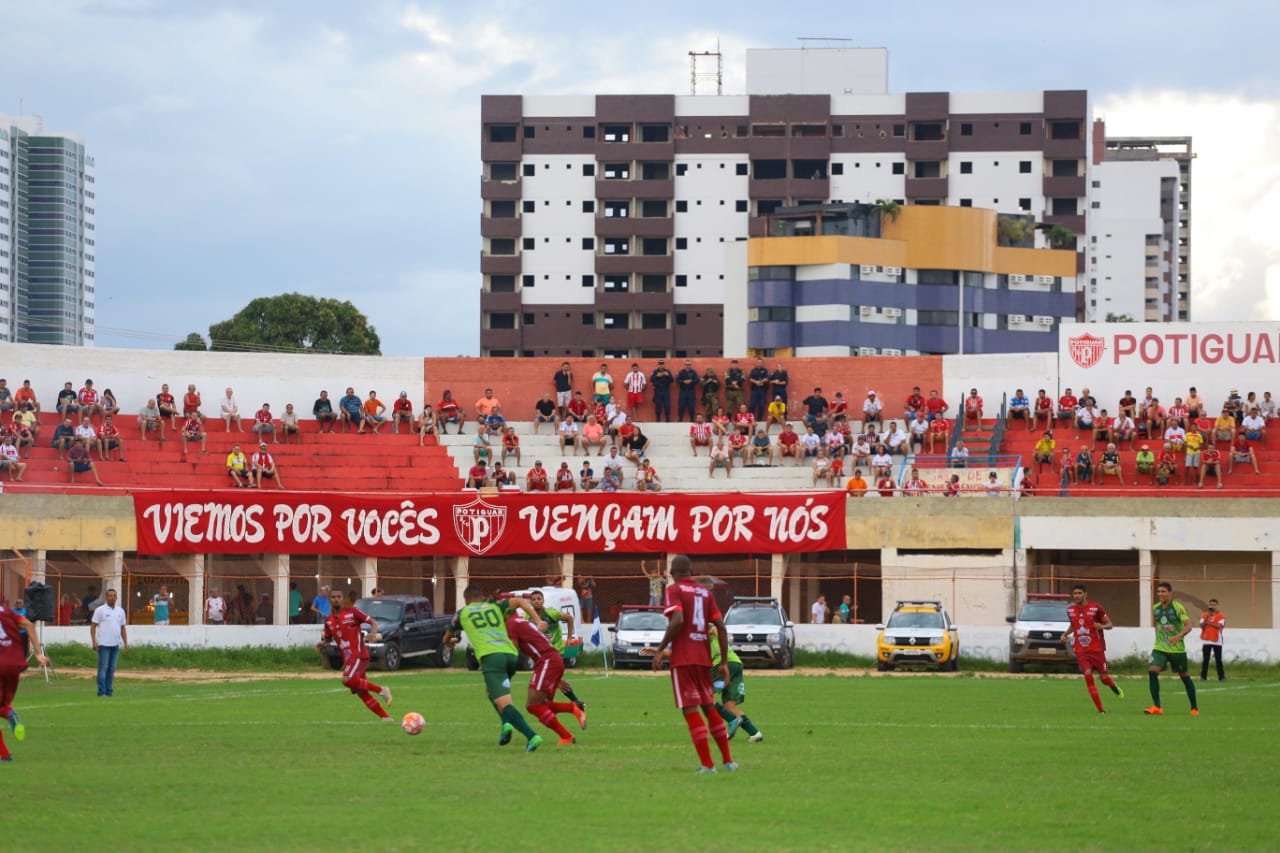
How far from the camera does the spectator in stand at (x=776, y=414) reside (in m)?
56.8

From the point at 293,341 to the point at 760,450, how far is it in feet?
196

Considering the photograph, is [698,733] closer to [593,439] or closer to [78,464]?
[78,464]

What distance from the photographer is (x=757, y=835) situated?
13.0 m

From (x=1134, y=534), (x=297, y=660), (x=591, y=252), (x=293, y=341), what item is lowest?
(x=297, y=660)

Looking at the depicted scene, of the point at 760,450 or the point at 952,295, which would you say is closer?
the point at 760,450

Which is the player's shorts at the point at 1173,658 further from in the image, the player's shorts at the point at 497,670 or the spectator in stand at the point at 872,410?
the spectator in stand at the point at 872,410

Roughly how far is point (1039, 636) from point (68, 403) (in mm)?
29240

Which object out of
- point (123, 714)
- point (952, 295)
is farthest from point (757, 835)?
point (952, 295)

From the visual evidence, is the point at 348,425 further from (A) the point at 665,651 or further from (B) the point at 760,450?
(A) the point at 665,651

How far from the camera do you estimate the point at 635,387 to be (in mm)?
58094

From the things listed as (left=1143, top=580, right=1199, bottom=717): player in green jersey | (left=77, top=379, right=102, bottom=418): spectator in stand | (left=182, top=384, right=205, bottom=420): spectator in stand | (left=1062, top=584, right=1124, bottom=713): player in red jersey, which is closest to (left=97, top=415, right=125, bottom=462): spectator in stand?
(left=77, top=379, right=102, bottom=418): spectator in stand

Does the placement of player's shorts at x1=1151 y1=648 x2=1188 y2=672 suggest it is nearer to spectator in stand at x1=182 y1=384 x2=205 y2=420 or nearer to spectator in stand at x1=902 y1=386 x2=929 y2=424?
spectator in stand at x1=902 y1=386 x2=929 y2=424

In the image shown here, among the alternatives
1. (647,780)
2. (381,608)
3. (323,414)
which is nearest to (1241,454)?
(381,608)

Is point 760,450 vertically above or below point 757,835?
above
